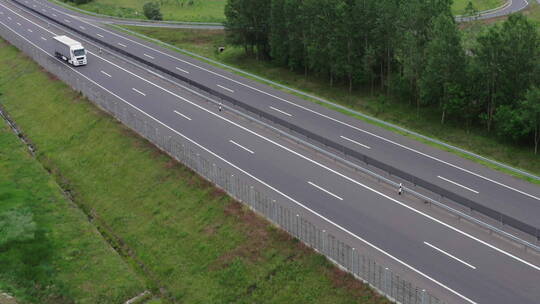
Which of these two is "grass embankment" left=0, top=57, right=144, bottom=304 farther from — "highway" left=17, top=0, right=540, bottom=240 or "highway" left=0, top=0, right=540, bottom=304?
"highway" left=17, top=0, right=540, bottom=240

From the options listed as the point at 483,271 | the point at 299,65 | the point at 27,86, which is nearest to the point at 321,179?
the point at 483,271

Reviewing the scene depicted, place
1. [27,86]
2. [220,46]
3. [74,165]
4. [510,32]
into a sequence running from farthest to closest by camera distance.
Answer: [220,46] → [27,86] → [74,165] → [510,32]

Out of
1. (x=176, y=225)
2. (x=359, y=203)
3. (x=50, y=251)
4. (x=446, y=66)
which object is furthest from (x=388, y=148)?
(x=50, y=251)

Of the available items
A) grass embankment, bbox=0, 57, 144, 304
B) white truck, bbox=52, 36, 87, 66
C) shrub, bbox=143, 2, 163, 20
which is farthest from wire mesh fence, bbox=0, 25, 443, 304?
shrub, bbox=143, 2, 163, 20

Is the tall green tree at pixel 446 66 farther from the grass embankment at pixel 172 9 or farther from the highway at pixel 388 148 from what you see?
the grass embankment at pixel 172 9

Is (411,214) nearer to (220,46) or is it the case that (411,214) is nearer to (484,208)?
(484,208)
